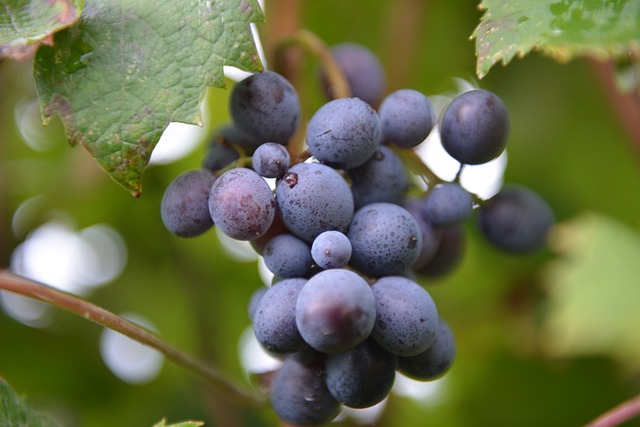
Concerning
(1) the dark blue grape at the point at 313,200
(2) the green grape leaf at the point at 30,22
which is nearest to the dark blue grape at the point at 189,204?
(1) the dark blue grape at the point at 313,200

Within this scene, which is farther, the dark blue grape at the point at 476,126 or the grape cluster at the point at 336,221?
the dark blue grape at the point at 476,126

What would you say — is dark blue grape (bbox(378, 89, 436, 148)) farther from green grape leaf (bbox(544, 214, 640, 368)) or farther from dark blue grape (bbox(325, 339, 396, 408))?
green grape leaf (bbox(544, 214, 640, 368))

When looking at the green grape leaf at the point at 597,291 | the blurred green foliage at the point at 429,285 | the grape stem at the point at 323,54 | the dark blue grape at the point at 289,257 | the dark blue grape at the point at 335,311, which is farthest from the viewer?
the blurred green foliage at the point at 429,285

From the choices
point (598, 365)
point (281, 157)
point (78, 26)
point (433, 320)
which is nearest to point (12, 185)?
point (78, 26)

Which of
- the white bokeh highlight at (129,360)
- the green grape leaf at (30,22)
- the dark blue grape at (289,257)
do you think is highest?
the green grape leaf at (30,22)

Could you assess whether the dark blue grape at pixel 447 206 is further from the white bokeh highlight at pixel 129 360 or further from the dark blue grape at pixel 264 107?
the white bokeh highlight at pixel 129 360

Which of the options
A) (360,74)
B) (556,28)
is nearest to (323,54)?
(360,74)

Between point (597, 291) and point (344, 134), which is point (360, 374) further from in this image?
point (597, 291)
